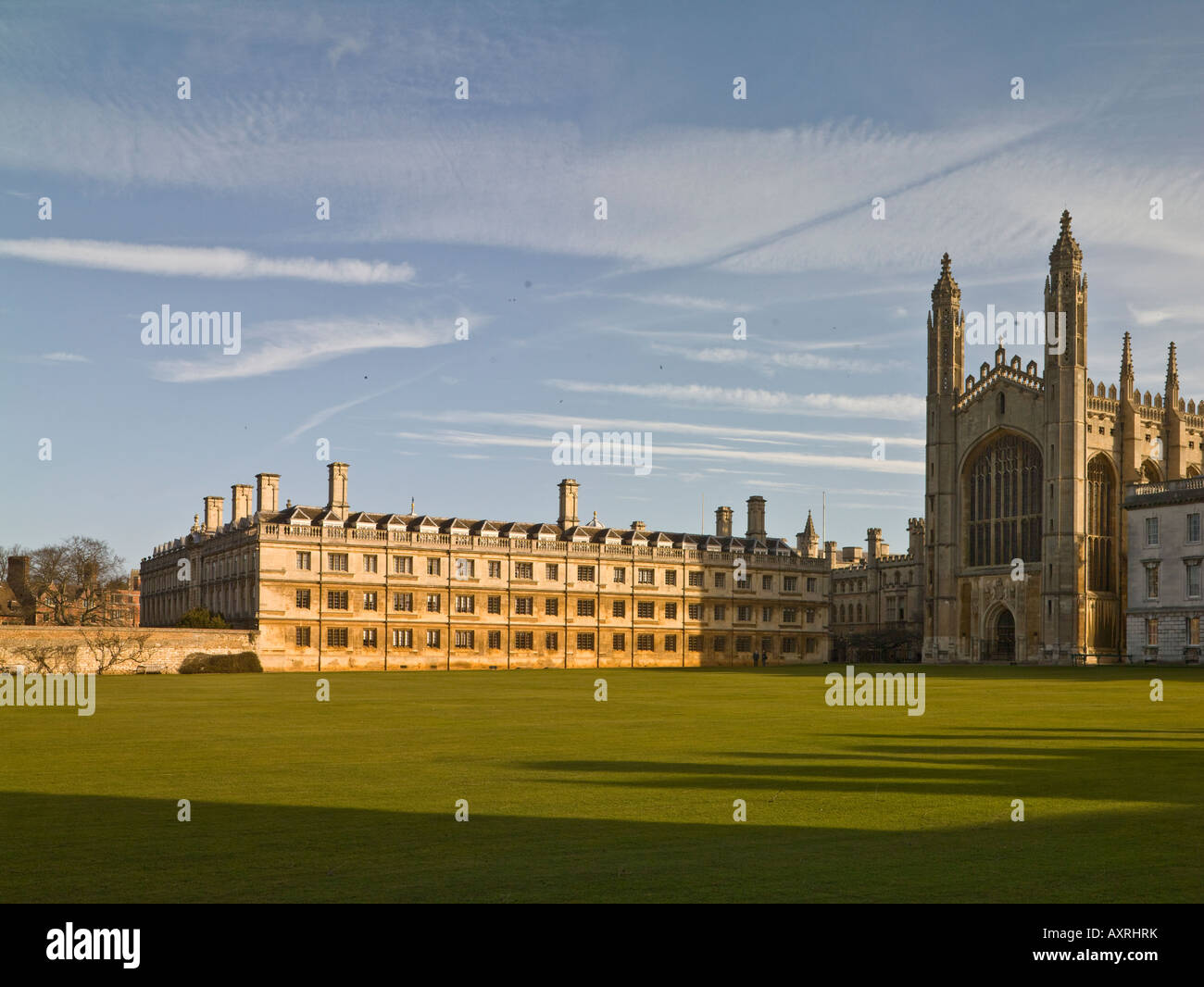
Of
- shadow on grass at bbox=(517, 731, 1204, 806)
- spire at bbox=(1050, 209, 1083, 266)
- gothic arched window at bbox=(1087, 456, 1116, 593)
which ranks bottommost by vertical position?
shadow on grass at bbox=(517, 731, 1204, 806)

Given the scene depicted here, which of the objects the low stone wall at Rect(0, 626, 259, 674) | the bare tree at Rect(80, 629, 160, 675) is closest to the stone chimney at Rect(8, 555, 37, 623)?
the low stone wall at Rect(0, 626, 259, 674)

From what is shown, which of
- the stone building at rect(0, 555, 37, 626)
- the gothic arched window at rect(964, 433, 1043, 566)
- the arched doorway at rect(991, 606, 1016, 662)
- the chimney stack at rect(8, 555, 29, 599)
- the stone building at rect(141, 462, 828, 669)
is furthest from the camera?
the arched doorway at rect(991, 606, 1016, 662)

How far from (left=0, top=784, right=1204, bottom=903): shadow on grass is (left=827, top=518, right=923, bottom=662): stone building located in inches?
3800

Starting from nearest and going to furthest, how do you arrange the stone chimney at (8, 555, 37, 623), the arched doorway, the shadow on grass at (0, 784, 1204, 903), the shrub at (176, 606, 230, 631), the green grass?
the shadow on grass at (0, 784, 1204, 903)
the green grass
the shrub at (176, 606, 230, 631)
the stone chimney at (8, 555, 37, 623)
the arched doorway

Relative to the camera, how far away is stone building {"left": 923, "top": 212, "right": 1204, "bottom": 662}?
8706 cm

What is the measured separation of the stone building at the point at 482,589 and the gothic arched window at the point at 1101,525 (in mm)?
19076

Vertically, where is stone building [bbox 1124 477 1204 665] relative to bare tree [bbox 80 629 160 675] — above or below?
above

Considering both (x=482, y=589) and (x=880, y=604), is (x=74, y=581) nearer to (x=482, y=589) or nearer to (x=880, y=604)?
(x=482, y=589)

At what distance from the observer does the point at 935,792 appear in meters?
Result: 14.0

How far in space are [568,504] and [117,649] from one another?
36.8m

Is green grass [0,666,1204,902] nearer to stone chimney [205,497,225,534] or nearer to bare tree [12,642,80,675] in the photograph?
bare tree [12,642,80,675]
